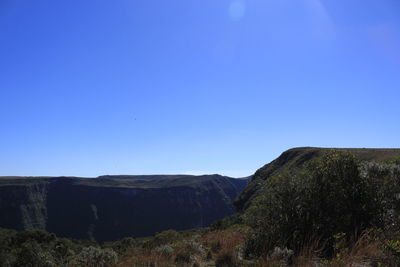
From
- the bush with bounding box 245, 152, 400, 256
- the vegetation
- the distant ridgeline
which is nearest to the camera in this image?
the vegetation

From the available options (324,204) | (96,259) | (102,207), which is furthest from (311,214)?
(102,207)

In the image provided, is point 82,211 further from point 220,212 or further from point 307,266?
point 307,266

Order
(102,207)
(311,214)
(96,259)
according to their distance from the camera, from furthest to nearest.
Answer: (102,207), (96,259), (311,214)

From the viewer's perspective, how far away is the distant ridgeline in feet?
401

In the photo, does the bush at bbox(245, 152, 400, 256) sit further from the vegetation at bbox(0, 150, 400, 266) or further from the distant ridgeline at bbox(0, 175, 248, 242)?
the distant ridgeline at bbox(0, 175, 248, 242)

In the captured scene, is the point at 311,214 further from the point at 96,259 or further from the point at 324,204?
the point at 96,259

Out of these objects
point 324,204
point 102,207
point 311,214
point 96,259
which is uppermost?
point 324,204

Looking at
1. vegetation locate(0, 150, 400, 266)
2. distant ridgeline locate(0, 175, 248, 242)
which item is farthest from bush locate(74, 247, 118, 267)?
distant ridgeline locate(0, 175, 248, 242)

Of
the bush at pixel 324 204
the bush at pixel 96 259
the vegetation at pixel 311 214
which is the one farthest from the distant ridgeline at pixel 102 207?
the bush at pixel 324 204

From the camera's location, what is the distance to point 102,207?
146 metres

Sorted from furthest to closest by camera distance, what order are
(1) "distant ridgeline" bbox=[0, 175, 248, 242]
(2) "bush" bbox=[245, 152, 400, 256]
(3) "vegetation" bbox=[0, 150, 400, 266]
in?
(1) "distant ridgeline" bbox=[0, 175, 248, 242] < (2) "bush" bbox=[245, 152, 400, 256] < (3) "vegetation" bbox=[0, 150, 400, 266]

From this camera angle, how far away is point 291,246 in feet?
21.6

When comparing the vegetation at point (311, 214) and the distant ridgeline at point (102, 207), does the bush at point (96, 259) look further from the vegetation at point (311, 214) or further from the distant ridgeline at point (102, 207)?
the distant ridgeline at point (102, 207)

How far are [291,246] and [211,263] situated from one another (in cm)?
185
